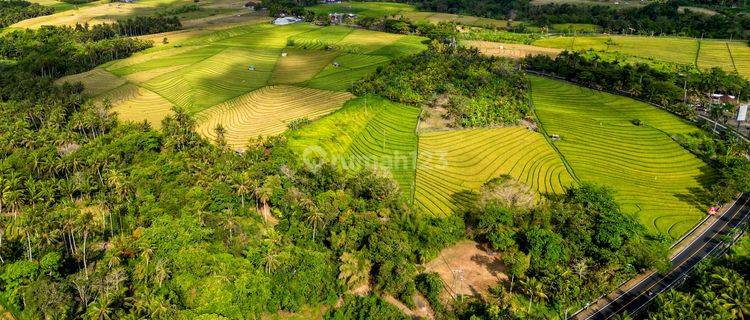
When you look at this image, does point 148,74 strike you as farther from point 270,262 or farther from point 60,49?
point 270,262

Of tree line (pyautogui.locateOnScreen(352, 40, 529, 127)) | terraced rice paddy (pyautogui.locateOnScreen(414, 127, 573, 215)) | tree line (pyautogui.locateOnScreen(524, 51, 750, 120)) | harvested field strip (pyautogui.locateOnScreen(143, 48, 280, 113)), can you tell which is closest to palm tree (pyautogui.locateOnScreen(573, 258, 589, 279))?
terraced rice paddy (pyautogui.locateOnScreen(414, 127, 573, 215))

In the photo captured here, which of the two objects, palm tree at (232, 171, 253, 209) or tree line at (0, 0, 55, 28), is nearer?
palm tree at (232, 171, 253, 209)

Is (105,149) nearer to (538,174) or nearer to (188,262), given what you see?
(188,262)

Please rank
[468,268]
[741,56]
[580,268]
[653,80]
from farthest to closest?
[741,56] < [653,80] < [468,268] < [580,268]

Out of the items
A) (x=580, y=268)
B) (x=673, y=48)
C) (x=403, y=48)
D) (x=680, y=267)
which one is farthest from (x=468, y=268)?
(x=673, y=48)

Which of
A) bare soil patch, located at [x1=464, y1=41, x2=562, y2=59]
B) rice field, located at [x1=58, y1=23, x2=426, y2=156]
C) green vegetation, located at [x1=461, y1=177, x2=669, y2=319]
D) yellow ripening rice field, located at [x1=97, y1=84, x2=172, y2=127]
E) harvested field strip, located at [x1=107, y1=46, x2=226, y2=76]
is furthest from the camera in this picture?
bare soil patch, located at [x1=464, y1=41, x2=562, y2=59]

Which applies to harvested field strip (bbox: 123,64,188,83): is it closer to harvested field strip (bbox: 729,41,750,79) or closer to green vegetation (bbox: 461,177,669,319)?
green vegetation (bbox: 461,177,669,319)

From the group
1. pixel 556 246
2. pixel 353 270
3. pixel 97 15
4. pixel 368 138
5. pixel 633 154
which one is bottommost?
pixel 353 270
